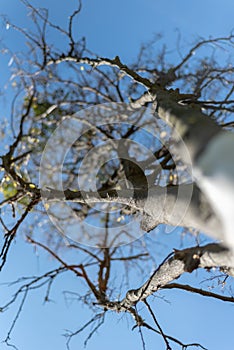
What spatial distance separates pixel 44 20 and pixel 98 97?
1315 millimetres

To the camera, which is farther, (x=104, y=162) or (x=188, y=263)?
(x=104, y=162)

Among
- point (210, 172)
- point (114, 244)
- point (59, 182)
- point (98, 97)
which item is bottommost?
point (210, 172)

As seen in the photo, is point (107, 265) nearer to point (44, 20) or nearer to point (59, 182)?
point (59, 182)

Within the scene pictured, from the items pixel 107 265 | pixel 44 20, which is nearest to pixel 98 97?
pixel 44 20

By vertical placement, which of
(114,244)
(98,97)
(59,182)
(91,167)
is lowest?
(114,244)

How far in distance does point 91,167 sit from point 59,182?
23.7 inches

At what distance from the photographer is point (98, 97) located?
198 inches

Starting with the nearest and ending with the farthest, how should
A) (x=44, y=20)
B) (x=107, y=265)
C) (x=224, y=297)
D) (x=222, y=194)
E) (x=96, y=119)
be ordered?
1. (x=222, y=194)
2. (x=224, y=297)
3. (x=107, y=265)
4. (x=44, y=20)
5. (x=96, y=119)

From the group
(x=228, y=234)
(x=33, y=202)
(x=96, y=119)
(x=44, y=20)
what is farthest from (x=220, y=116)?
(x=228, y=234)

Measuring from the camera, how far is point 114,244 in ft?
14.1

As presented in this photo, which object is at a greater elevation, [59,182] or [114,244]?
[59,182]

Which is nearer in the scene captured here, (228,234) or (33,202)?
(228,234)

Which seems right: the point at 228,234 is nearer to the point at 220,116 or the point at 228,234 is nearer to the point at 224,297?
the point at 224,297

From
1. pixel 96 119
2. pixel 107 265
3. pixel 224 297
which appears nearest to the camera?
pixel 224 297
